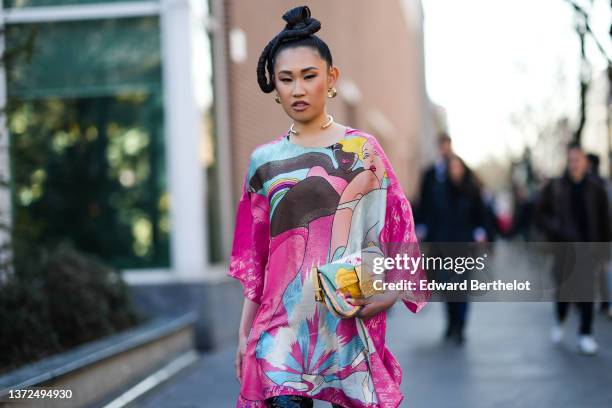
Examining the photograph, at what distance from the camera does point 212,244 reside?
11.3 meters

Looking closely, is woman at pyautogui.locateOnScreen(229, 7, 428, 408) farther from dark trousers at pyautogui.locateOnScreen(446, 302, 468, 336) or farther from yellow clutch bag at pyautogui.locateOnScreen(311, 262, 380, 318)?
dark trousers at pyautogui.locateOnScreen(446, 302, 468, 336)

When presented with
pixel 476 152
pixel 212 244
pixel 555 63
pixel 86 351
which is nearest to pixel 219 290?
pixel 212 244

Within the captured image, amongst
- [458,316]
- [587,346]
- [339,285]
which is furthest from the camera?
[458,316]

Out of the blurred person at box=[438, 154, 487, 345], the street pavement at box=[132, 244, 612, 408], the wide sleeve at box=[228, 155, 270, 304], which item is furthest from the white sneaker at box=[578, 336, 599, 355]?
the wide sleeve at box=[228, 155, 270, 304]

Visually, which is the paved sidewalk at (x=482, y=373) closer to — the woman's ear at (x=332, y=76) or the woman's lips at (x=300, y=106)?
the woman's ear at (x=332, y=76)

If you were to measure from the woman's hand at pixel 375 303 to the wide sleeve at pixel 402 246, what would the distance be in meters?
0.06

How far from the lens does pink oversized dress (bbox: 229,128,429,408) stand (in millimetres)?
3295

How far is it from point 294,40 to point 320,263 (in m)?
0.74

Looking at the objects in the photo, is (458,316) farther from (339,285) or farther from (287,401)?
(339,285)

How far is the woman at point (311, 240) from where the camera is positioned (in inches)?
130

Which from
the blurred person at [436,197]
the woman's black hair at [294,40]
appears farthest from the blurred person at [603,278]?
the woman's black hair at [294,40]

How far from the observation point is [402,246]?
3393mm

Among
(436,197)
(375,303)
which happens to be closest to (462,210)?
(436,197)

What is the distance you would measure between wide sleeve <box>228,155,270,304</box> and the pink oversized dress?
0.03 meters
